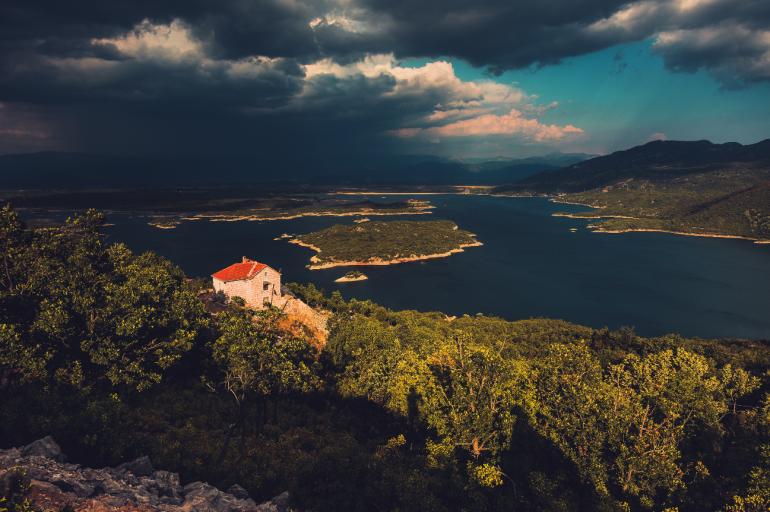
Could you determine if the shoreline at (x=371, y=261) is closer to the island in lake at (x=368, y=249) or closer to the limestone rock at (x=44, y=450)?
the island in lake at (x=368, y=249)

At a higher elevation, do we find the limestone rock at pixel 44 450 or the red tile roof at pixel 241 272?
the red tile roof at pixel 241 272

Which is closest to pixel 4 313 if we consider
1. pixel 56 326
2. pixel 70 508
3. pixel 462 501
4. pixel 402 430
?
pixel 56 326

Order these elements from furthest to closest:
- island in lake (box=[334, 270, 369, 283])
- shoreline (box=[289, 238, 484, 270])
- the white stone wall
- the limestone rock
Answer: shoreline (box=[289, 238, 484, 270]) < island in lake (box=[334, 270, 369, 283]) < the white stone wall < the limestone rock

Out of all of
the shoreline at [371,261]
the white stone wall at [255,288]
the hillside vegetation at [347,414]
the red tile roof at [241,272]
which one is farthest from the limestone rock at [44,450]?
the shoreline at [371,261]

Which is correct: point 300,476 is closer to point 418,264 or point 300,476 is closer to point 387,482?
point 387,482

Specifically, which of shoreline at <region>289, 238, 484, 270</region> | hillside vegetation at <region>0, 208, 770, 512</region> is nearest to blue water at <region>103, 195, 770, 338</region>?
shoreline at <region>289, 238, 484, 270</region>

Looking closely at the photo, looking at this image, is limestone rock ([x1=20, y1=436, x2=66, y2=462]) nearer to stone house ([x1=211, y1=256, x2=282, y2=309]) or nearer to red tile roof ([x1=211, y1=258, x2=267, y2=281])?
stone house ([x1=211, y1=256, x2=282, y2=309])

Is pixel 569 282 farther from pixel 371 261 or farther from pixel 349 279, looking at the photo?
pixel 349 279

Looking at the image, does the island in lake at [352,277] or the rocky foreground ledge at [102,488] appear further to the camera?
the island in lake at [352,277]
